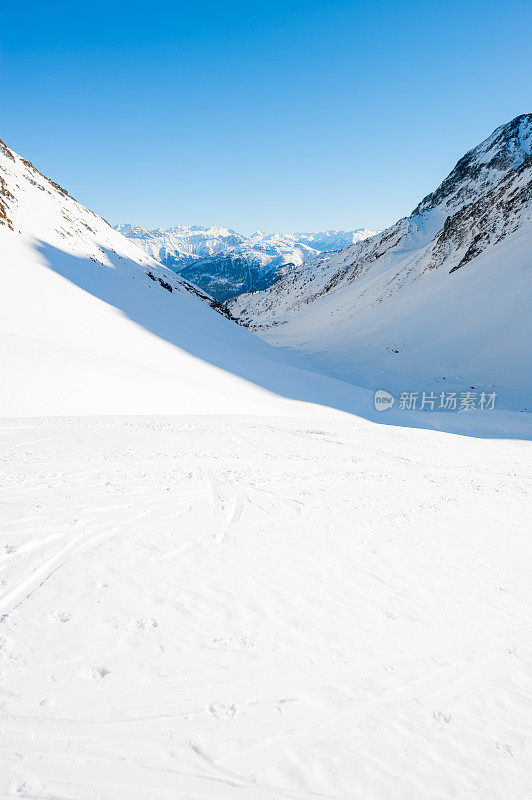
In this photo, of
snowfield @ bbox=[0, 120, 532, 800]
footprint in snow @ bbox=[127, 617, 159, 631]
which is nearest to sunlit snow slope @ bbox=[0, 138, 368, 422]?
snowfield @ bbox=[0, 120, 532, 800]

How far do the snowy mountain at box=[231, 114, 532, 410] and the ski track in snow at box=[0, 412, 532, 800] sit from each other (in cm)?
2006

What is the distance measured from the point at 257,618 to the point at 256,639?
0.29 metres

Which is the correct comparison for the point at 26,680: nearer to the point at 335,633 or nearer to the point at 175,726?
the point at 175,726

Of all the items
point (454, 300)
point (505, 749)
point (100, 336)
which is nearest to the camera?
point (505, 749)

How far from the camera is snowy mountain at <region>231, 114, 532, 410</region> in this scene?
26766 mm

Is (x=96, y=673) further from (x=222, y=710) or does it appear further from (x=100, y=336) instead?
(x=100, y=336)

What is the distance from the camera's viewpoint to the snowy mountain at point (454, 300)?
26.8 metres

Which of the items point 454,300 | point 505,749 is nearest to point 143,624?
point 505,749

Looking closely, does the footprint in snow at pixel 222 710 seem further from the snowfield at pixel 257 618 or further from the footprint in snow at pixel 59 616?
the footprint in snow at pixel 59 616

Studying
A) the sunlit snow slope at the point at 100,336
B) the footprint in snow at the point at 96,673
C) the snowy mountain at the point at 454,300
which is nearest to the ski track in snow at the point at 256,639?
the footprint in snow at the point at 96,673

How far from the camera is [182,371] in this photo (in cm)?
1895

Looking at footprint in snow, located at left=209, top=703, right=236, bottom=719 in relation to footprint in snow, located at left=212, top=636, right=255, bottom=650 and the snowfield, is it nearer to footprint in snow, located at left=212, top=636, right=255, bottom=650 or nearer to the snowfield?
the snowfield

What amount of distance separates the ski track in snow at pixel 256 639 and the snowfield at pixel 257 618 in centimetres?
2

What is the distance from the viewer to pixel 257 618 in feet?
13.2
